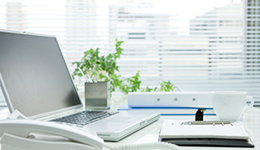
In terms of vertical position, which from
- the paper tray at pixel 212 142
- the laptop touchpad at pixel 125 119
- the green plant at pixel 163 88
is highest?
the green plant at pixel 163 88

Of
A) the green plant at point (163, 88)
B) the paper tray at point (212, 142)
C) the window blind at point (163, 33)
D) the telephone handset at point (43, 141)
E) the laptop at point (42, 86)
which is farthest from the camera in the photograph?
the window blind at point (163, 33)

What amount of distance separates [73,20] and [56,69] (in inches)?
69.8

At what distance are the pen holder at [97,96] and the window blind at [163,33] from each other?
60.6 inches

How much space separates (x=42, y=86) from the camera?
1.02 meters

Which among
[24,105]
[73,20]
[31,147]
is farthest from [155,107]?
[73,20]

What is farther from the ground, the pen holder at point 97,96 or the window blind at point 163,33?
A: the window blind at point 163,33

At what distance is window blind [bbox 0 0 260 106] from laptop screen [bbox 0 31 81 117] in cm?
159

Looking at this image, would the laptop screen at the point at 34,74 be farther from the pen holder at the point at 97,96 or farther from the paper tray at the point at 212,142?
the paper tray at the point at 212,142

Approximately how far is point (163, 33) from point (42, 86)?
1.97m

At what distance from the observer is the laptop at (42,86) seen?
0.83 meters

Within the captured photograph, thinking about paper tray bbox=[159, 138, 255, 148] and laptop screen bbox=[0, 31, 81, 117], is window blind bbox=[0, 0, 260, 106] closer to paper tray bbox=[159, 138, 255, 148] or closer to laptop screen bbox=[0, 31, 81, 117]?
laptop screen bbox=[0, 31, 81, 117]

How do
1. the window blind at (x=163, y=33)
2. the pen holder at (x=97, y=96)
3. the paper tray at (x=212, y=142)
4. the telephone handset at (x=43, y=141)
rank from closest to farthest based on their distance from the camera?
1. the telephone handset at (x=43, y=141)
2. the paper tray at (x=212, y=142)
3. the pen holder at (x=97, y=96)
4. the window blind at (x=163, y=33)

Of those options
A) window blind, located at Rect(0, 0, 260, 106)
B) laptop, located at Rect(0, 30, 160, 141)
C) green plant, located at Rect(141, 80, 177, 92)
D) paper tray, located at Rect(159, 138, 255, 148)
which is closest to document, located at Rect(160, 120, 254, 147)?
paper tray, located at Rect(159, 138, 255, 148)

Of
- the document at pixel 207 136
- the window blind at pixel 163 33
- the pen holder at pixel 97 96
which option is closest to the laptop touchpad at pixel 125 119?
the document at pixel 207 136
